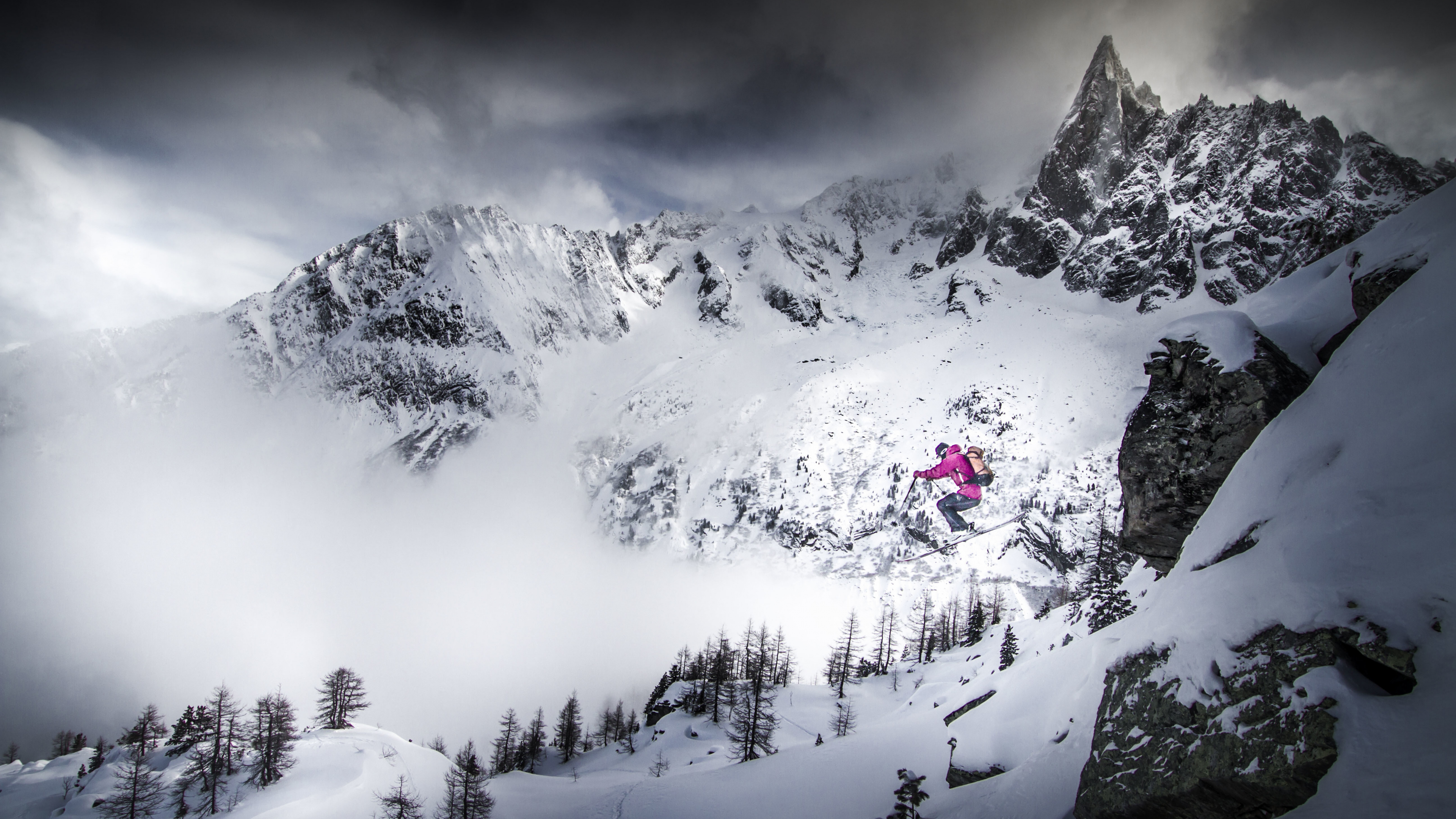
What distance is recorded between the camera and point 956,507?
4063 inches

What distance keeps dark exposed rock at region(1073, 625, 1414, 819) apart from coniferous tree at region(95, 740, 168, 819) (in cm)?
4276

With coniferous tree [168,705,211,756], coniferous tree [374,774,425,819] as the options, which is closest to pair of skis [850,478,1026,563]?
coniferous tree [374,774,425,819]

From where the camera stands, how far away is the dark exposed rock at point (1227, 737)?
727 centimetres

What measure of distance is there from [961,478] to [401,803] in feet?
339

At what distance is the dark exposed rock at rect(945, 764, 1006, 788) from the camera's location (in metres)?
16.8

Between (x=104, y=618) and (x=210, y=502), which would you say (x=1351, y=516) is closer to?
(x=104, y=618)

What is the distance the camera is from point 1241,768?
791 cm

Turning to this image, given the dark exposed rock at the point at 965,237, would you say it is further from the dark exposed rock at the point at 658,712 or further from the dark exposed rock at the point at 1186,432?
the dark exposed rock at the point at 1186,432

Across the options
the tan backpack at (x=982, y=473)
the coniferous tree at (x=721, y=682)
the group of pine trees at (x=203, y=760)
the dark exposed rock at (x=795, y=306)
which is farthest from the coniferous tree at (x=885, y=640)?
the dark exposed rock at (x=795, y=306)

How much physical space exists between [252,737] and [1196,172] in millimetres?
213813

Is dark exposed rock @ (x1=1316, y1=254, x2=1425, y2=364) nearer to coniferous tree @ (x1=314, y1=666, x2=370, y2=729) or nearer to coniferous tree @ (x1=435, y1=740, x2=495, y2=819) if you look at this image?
coniferous tree @ (x1=435, y1=740, x2=495, y2=819)

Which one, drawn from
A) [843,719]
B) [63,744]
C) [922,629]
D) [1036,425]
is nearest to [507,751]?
[843,719]

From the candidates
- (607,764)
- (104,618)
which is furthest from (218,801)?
(104,618)

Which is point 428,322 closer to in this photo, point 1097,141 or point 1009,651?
point 1009,651
